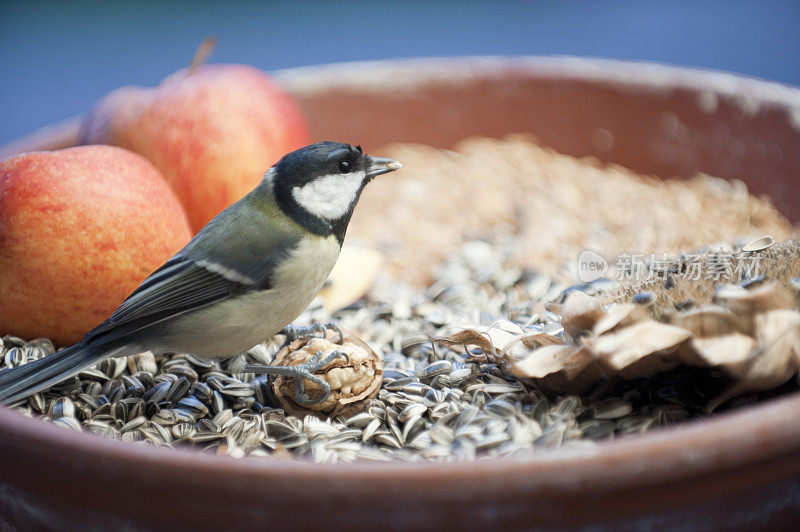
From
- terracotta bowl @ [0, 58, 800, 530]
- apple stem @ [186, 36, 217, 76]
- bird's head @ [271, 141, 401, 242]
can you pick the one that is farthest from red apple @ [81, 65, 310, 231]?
terracotta bowl @ [0, 58, 800, 530]

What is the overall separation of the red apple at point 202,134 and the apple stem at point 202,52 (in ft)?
0.19

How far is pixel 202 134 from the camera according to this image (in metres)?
1.25

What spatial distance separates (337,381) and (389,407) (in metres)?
0.08

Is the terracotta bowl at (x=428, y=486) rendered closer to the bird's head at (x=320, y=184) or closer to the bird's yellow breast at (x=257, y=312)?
the bird's yellow breast at (x=257, y=312)

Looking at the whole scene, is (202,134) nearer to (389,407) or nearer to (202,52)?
(202,52)

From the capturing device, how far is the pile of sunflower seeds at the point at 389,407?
79 centimetres

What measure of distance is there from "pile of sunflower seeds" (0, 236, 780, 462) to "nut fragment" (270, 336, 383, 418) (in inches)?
0.6

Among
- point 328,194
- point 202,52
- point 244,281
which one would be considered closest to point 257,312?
point 244,281

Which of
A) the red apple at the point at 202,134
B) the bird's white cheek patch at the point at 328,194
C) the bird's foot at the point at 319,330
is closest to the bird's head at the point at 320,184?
the bird's white cheek patch at the point at 328,194

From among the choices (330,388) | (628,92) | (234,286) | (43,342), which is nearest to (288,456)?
(330,388)

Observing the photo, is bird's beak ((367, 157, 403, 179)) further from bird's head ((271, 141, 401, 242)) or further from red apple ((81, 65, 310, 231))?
red apple ((81, 65, 310, 231))

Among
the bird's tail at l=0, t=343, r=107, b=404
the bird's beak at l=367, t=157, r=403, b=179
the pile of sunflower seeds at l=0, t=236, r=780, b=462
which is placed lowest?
the pile of sunflower seeds at l=0, t=236, r=780, b=462

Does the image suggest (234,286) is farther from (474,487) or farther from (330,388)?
(474,487)

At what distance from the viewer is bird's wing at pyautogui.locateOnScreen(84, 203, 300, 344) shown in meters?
0.90
